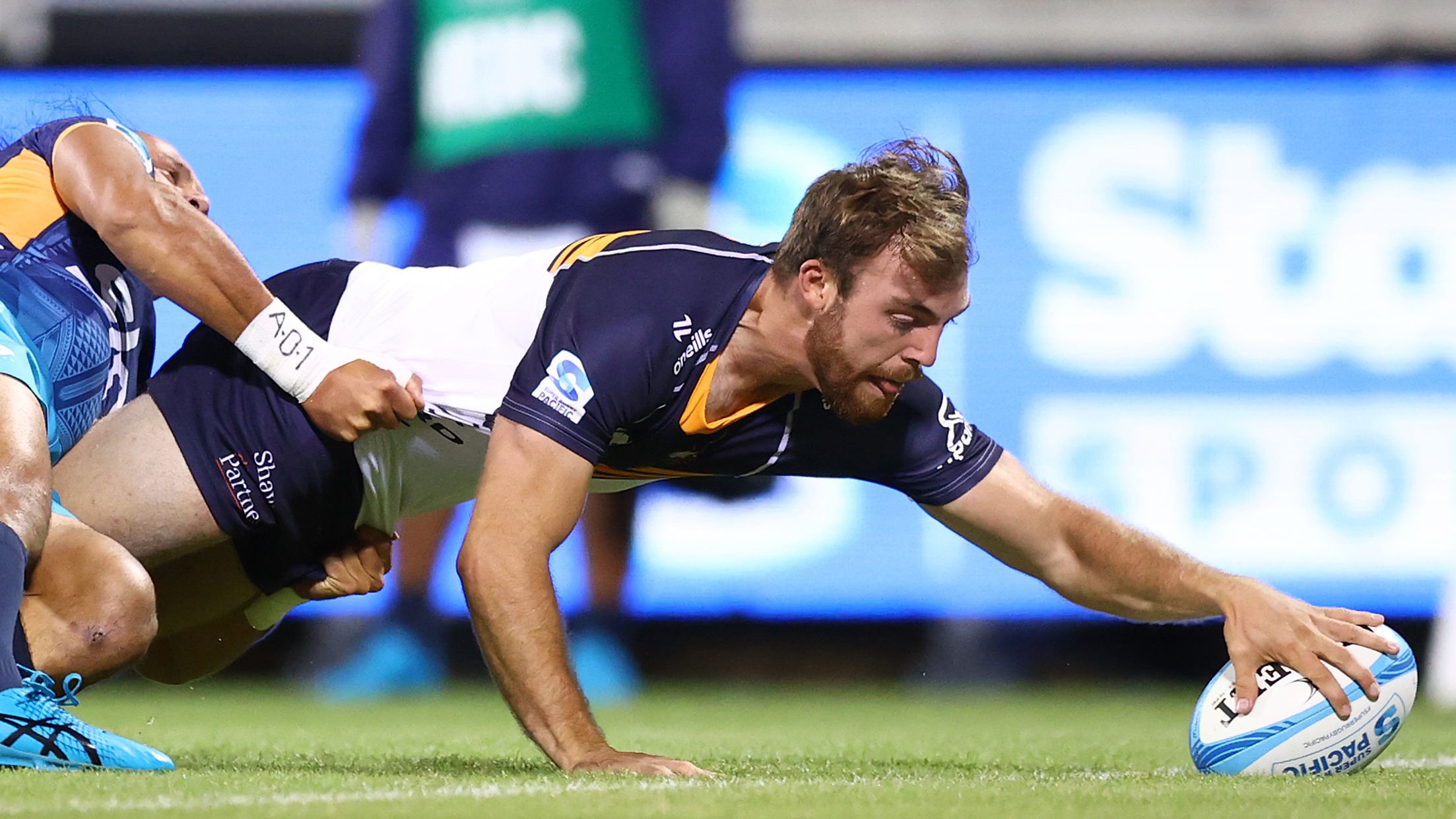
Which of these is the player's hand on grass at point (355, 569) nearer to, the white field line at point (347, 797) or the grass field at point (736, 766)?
the grass field at point (736, 766)

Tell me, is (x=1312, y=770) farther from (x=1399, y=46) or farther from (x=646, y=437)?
(x=1399, y=46)

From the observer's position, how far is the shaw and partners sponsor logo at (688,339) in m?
4.02

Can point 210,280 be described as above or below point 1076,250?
above

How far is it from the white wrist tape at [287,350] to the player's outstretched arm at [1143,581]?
1586mm

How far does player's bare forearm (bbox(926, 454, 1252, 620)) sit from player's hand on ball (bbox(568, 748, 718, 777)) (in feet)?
3.60

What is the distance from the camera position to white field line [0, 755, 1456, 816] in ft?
10.2

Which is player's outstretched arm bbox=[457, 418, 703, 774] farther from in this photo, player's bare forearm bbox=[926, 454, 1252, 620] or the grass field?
player's bare forearm bbox=[926, 454, 1252, 620]

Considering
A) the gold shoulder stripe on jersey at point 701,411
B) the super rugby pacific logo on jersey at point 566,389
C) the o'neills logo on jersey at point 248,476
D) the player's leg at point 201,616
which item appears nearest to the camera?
the super rugby pacific logo on jersey at point 566,389

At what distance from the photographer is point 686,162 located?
26.2ft

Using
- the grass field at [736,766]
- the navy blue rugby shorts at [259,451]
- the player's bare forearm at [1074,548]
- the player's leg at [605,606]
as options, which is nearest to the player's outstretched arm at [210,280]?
the navy blue rugby shorts at [259,451]

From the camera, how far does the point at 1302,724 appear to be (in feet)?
12.8

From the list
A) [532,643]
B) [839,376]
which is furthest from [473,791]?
[839,376]

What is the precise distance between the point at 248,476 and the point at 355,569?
43 centimetres

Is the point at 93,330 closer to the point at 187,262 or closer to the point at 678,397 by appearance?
the point at 187,262
